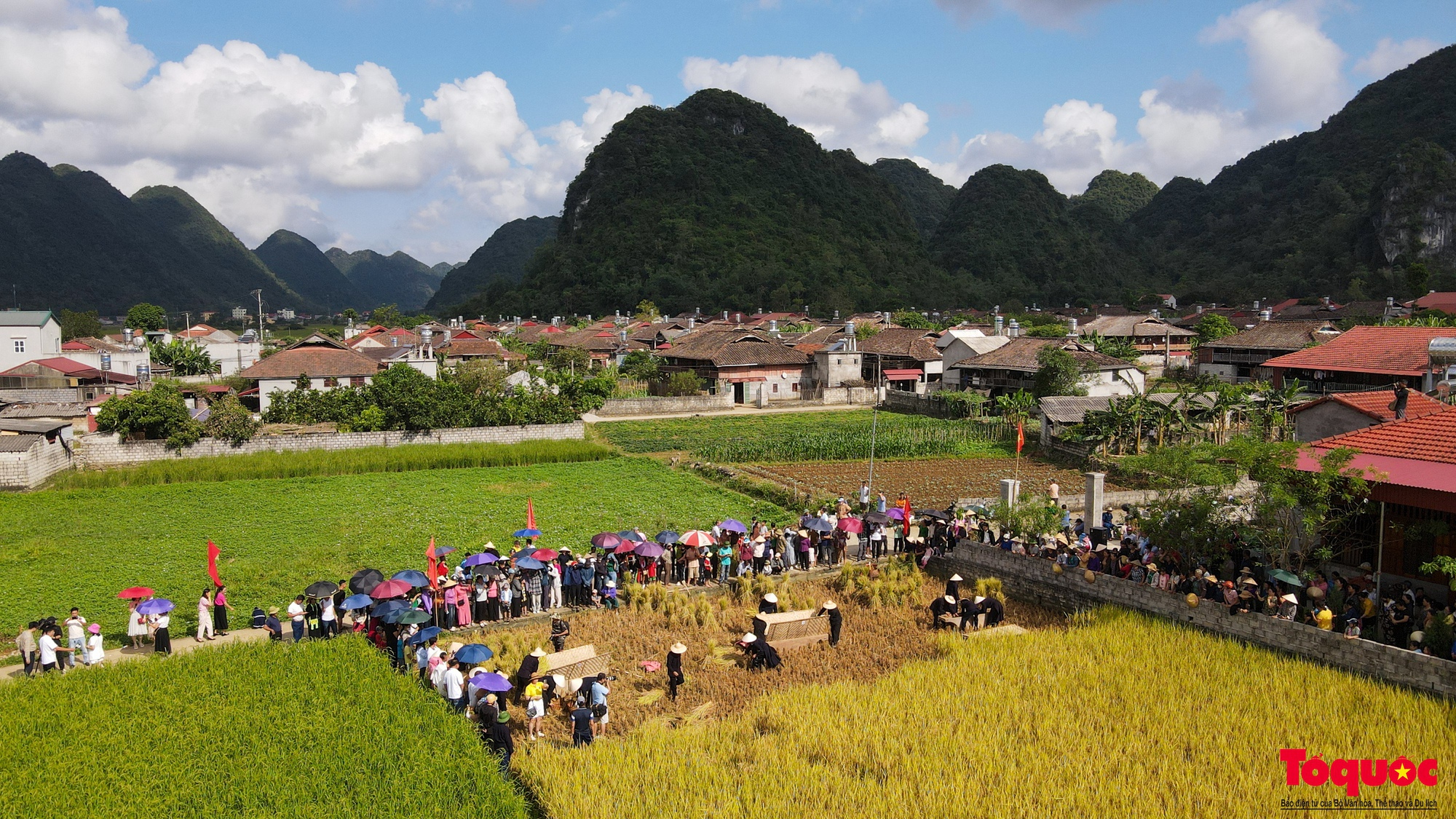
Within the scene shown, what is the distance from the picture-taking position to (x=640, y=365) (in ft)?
184

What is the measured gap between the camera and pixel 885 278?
4781 inches

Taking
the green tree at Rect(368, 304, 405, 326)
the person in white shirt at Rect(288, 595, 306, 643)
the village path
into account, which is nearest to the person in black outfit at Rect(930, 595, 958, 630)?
the person in white shirt at Rect(288, 595, 306, 643)

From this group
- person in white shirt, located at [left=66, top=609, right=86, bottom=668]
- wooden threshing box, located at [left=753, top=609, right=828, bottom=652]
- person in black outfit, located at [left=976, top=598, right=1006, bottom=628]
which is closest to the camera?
person in white shirt, located at [left=66, top=609, right=86, bottom=668]

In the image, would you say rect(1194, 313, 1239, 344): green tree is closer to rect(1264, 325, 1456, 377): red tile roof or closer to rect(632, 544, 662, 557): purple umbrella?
rect(1264, 325, 1456, 377): red tile roof

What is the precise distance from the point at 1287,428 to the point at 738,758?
27.2 meters

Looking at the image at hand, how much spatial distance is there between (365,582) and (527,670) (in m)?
4.77

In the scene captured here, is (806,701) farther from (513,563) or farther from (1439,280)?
(1439,280)

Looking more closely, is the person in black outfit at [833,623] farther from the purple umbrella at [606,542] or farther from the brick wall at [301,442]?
the brick wall at [301,442]

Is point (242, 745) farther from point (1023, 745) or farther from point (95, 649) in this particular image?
point (1023, 745)

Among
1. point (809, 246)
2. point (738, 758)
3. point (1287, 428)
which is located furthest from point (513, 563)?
point (809, 246)

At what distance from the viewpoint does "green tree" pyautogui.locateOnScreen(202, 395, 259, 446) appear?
3192 centimetres

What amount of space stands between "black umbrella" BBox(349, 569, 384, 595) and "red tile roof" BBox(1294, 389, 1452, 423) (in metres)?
19.7

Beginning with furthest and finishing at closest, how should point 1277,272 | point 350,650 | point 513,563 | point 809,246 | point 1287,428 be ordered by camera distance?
point 809,246 < point 1277,272 < point 1287,428 < point 513,563 < point 350,650

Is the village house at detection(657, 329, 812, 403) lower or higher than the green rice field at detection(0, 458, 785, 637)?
higher
